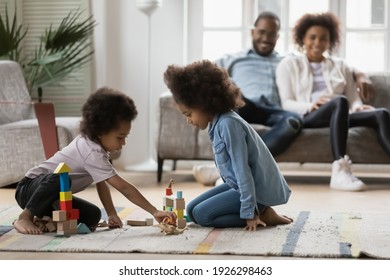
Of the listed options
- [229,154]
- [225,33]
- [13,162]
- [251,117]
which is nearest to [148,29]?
[225,33]

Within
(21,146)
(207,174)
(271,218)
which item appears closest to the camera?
(271,218)

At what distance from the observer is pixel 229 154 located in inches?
134

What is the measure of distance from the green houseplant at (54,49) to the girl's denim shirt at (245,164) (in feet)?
7.06

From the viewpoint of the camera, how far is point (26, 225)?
335 cm

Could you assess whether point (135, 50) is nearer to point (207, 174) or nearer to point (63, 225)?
point (207, 174)

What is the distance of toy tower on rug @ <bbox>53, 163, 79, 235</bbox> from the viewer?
324 centimetres

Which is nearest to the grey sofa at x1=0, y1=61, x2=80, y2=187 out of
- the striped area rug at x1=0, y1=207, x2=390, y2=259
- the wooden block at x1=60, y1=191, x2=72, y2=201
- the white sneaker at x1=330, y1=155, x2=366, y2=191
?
the striped area rug at x1=0, y1=207, x2=390, y2=259

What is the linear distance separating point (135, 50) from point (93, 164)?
8.22ft

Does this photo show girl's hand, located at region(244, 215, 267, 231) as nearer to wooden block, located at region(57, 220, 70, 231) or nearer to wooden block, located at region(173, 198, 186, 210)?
wooden block, located at region(173, 198, 186, 210)

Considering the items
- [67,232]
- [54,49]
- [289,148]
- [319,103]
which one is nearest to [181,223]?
[67,232]

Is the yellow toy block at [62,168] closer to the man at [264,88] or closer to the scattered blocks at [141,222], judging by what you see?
the scattered blocks at [141,222]

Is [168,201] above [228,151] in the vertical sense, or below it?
below

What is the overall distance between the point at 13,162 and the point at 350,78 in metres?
1.86
